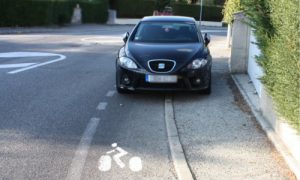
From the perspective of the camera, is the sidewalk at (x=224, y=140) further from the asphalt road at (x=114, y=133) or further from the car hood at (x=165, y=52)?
the car hood at (x=165, y=52)

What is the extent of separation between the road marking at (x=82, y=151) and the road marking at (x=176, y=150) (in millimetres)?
1038

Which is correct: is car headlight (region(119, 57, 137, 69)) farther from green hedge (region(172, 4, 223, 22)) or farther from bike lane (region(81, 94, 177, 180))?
green hedge (region(172, 4, 223, 22))

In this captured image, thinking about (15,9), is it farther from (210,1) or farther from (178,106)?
(210,1)

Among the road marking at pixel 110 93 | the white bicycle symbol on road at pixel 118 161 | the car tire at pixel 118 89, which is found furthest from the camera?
the road marking at pixel 110 93

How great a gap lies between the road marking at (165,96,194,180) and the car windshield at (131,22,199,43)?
2.40 meters

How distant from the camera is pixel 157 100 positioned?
1011 centimetres

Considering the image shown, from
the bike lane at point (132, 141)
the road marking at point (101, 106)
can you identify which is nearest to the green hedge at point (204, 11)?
the bike lane at point (132, 141)

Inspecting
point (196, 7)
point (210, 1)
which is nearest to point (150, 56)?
point (196, 7)

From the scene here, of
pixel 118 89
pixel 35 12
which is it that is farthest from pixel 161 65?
Answer: pixel 35 12

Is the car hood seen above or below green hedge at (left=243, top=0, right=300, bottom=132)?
below

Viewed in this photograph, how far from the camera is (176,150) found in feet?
21.8

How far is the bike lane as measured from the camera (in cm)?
591

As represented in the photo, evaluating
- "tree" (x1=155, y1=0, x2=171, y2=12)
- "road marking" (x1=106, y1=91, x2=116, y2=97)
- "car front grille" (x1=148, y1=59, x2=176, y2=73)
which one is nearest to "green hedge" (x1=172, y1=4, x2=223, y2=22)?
"tree" (x1=155, y1=0, x2=171, y2=12)

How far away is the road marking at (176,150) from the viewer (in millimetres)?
5777
